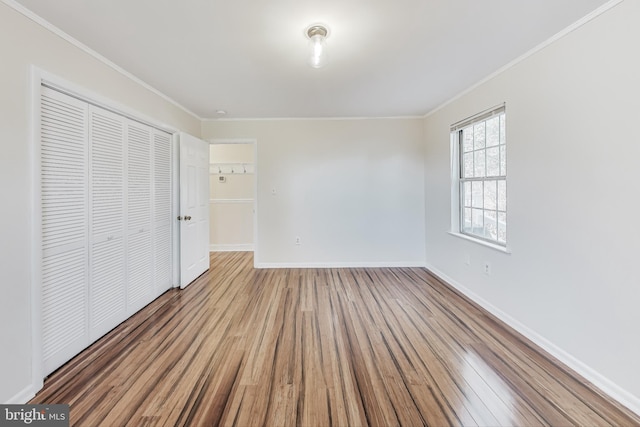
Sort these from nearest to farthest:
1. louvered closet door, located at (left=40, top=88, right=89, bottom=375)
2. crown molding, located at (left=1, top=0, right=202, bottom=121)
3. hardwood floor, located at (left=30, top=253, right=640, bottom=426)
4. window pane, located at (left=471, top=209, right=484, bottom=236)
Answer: hardwood floor, located at (left=30, top=253, right=640, bottom=426), crown molding, located at (left=1, top=0, right=202, bottom=121), louvered closet door, located at (left=40, top=88, right=89, bottom=375), window pane, located at (left=471, top=209, right=484, bottom=236)

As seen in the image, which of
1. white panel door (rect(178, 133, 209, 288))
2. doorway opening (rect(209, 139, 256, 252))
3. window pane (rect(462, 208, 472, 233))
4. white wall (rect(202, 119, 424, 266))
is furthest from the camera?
doorway opening (rect(209, 139, 256, 252))

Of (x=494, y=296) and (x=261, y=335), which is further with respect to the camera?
(x=494, y=296)

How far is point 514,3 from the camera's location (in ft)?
5.49

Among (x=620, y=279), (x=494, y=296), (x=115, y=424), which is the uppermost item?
(x=620, y=279)

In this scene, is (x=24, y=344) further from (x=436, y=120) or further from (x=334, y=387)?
(x=436, y=120)

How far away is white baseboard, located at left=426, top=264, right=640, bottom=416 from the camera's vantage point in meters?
1.56

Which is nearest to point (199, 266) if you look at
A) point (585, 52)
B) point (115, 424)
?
point (115, 424)

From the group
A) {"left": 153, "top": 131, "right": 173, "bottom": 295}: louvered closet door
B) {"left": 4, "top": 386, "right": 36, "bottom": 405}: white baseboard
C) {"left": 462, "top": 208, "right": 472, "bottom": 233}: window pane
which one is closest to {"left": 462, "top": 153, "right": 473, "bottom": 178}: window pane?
{"left": 462, "top": 208, "right": 472, "bottom": 233}: window pane

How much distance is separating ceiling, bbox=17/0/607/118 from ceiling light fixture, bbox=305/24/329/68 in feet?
0.16

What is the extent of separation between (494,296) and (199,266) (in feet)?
12.5

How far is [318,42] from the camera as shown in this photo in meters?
1.96

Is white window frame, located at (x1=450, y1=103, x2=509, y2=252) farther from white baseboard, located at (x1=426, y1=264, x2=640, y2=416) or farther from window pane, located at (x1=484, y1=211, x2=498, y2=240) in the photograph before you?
white baseboard, located at (x1=426, y1=264, x2=640, y2=416)

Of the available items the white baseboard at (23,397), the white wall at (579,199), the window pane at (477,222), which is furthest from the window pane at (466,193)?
the white baseboard at (23,397)

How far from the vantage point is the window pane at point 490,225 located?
9.42 feet
